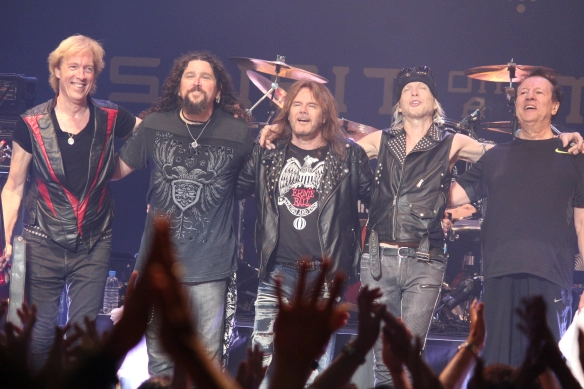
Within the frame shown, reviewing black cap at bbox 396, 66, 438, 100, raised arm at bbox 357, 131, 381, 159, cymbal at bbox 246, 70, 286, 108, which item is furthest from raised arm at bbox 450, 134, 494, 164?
cymbal at bbox 246, 70, 286, 108

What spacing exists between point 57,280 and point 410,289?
2.37m

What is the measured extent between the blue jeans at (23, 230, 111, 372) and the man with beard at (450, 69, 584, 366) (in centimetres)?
263

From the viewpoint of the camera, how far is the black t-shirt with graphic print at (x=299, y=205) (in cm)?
492

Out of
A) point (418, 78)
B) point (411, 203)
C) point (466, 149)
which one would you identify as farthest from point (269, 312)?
point (418, 78)

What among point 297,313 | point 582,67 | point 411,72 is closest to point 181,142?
point 411,72

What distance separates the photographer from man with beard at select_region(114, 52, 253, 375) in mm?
4867

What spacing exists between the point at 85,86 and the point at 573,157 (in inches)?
133

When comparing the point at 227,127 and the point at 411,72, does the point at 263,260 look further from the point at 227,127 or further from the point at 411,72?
the point at 411,72

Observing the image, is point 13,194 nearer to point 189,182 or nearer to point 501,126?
point 189,182

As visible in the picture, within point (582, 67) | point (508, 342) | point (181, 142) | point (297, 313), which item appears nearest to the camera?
point (297, 313)

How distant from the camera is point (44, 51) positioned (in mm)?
9062

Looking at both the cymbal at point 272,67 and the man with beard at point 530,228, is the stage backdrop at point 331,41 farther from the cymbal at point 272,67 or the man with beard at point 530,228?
the man with beard at point 530,228

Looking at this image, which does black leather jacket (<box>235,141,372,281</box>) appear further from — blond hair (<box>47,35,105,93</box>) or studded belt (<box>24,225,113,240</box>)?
blond hair (<box>47,35,105,93</box>)

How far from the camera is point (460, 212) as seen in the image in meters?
7.66
